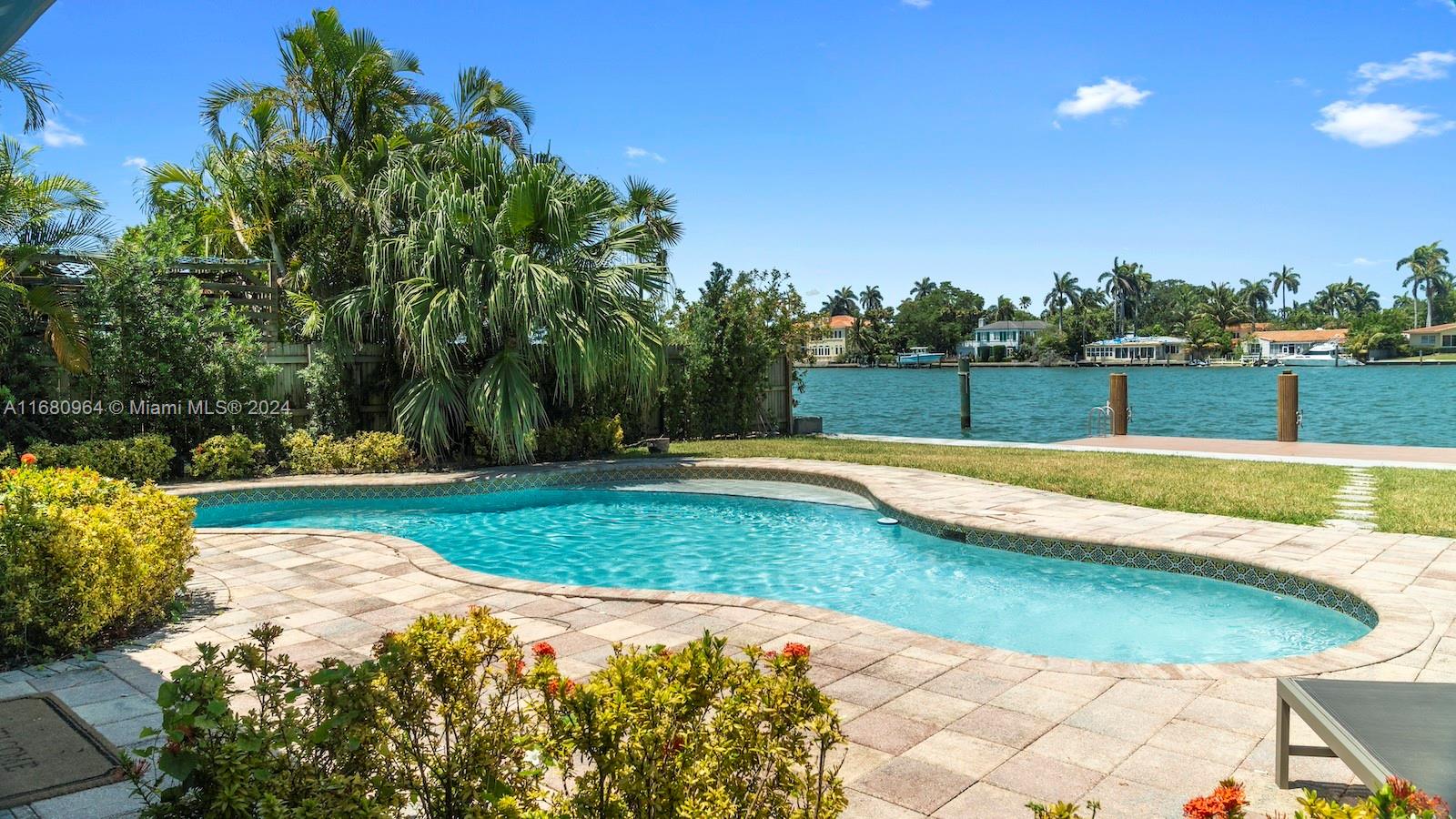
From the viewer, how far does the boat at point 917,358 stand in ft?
300

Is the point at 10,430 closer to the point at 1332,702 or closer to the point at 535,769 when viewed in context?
the point at 535,769

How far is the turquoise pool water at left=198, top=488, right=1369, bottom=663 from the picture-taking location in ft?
18.7

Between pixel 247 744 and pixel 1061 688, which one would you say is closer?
pixel 247 744

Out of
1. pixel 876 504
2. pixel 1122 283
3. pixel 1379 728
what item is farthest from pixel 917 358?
pixel 1379 728

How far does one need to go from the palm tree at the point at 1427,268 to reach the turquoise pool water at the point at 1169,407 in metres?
30.7

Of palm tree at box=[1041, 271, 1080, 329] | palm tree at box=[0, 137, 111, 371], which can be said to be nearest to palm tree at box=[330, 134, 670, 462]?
palm tree at box=[0, 137, 111, 371]

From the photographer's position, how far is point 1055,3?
483 inches

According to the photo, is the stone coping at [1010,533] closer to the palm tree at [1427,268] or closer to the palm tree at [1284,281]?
the palm tree at [1427,268]

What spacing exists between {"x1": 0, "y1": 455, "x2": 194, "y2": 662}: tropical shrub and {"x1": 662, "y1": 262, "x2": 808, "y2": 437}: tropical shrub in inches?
420

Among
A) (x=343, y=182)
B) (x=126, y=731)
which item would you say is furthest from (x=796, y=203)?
(x=126, y=731)

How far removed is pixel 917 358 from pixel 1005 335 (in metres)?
12.6

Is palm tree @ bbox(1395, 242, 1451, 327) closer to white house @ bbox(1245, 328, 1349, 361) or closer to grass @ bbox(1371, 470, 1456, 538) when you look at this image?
white house @ bbox(1245, 328, 1349, 361)

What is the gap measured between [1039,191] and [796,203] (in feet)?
28.5

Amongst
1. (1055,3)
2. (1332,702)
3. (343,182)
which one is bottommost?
(1332,702)
